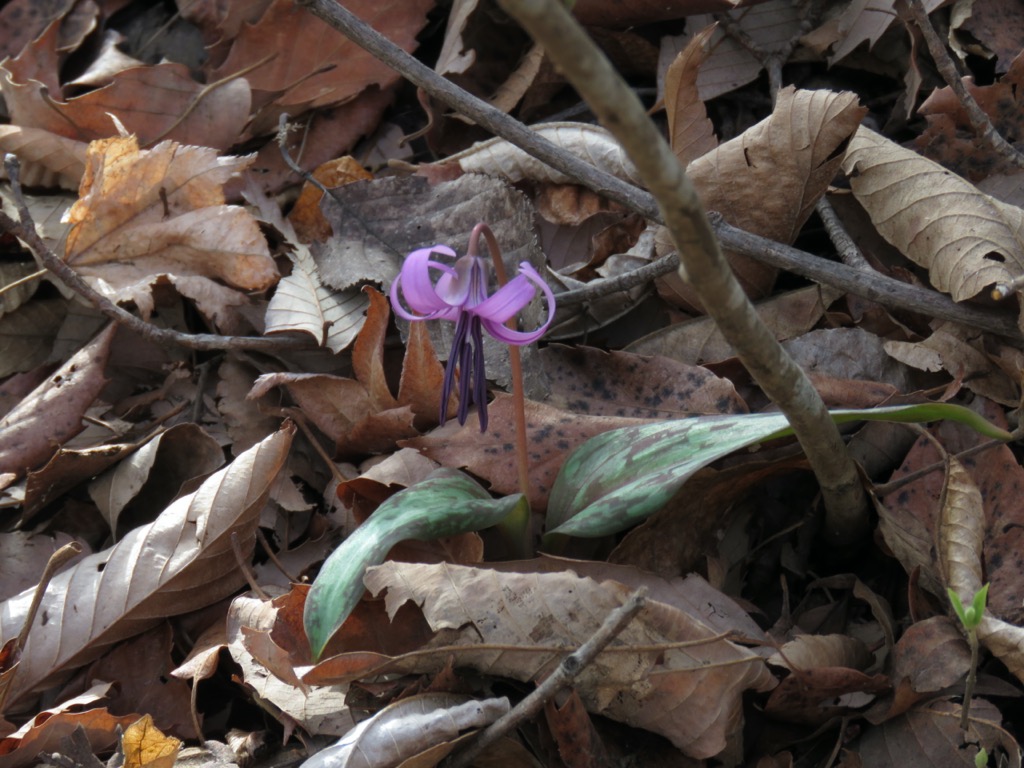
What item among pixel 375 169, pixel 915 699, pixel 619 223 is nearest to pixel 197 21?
pixel 375 169

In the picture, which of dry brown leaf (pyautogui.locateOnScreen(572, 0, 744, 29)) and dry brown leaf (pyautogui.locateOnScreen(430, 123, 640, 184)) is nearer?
dry brown leaf (pyautogui.locateOnScreen(430, 123, 640, 184))

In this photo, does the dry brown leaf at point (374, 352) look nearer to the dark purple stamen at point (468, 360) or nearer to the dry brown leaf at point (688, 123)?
the dark purple stamen at point (468, 360)

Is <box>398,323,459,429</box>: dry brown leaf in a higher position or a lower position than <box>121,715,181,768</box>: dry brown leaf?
higher

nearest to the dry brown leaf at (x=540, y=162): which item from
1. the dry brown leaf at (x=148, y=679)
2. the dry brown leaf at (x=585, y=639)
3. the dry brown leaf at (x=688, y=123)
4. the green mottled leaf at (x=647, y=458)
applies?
the dry brown leaf at (x=688, y=123)

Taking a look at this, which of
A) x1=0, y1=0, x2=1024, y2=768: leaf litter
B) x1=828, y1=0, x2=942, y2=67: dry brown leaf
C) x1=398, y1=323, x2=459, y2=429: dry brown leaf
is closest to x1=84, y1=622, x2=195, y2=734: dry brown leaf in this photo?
x1=0, y1=0, x2=1024, y2=768: leaf litter

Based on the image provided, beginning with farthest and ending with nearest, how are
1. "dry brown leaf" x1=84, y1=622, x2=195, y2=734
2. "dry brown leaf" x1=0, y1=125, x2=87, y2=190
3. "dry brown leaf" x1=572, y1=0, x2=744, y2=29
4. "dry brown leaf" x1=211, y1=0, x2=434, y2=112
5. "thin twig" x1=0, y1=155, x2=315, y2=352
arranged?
"dry brown leaf" x1=211, y1=0, x2=434, y2=112
"dry brown leaf" x1=0, y1=125, x2=87, y2=190
"dry brown leaf" x1=572, y1=0, x2=744, y2=29
"thin twig" x1=0, y1=155, x2=315, y2=352
"dry brown leaf" x1=84, y1=622, x2=195, y2=734

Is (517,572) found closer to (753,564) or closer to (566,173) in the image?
(753,564)

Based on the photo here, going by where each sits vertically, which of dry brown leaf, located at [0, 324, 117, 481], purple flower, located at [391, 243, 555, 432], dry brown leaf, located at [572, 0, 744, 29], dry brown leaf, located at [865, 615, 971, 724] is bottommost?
dry brown leaf, located at [865, 615, 971, 724]

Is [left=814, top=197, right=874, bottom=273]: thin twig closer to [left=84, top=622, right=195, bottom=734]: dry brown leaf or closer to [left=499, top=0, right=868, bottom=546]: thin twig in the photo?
[left=499, top=0, right=868, bottom=546]: thin twig
